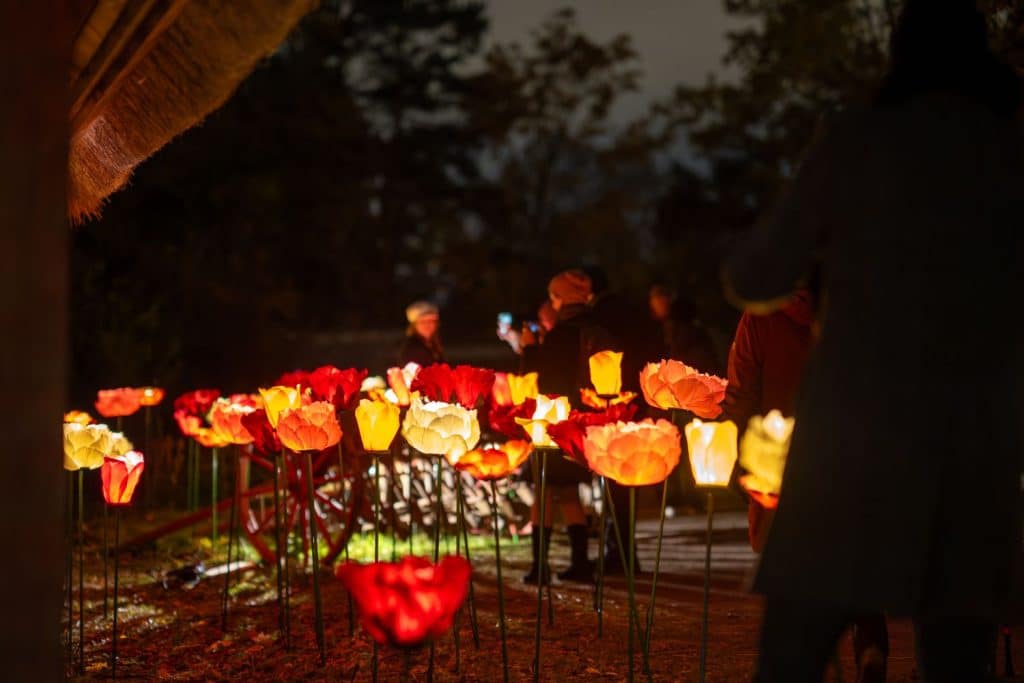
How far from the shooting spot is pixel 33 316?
2.29 m

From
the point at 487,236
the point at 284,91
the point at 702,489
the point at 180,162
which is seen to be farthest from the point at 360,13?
the point at 702,489

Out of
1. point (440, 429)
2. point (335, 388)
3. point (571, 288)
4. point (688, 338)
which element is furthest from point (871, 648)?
point (688, 338)

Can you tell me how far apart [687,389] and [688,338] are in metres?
4.54

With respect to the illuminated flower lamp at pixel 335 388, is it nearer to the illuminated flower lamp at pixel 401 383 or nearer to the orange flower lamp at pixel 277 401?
the orange flower lamp at pixel 277 401

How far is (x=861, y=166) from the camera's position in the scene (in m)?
2.21

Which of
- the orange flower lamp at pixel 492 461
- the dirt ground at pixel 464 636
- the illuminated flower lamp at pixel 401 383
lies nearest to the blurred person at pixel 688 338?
the dirt ground at pixel 464 636

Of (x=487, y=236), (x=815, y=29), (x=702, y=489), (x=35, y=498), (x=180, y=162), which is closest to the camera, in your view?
(x=35, y=498)

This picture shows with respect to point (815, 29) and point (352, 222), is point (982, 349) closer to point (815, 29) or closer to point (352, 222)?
point (815, 29)

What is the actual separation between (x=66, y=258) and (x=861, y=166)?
1.67 metres

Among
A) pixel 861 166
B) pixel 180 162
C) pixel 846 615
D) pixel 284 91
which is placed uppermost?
pixel 284 91

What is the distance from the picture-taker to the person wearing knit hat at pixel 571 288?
20.3 feet

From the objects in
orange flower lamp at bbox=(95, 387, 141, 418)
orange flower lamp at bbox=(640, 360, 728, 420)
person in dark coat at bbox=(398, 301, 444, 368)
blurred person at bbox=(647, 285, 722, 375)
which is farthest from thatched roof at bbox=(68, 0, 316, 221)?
blurred person at bbox=(647, 285, 722, 375)

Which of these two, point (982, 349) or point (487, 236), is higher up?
point (487, 236)

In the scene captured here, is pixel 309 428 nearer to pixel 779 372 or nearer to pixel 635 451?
pixel 635 451
